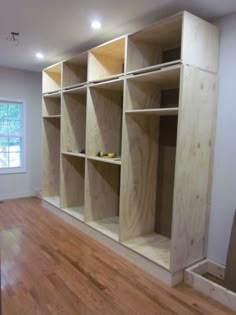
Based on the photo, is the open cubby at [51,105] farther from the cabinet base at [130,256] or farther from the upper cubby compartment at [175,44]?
the upper cubby compartment at [175,44]

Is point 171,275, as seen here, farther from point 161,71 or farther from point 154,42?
point 154,42

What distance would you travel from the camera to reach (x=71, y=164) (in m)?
4.08

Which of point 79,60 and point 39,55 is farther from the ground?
point 39,55

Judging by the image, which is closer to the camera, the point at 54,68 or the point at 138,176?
the point at 138,176

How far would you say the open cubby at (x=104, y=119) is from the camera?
3324 millimetres

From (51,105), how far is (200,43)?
9.59ft

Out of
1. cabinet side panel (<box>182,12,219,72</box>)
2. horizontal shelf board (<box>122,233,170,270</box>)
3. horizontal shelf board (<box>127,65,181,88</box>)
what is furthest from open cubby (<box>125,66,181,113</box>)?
horizontal shelf board (<box>122,233,170,270</box>)

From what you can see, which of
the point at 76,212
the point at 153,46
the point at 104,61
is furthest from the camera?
the point at 76,212

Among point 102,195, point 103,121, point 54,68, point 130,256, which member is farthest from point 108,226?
point 54,68

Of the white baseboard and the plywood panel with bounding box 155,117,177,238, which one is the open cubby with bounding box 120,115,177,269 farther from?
the white baseboard

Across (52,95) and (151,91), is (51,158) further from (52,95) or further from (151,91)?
(151,91)

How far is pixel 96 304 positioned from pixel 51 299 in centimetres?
37

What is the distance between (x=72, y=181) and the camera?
4.11 m

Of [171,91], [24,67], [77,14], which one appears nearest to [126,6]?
[77,14]
